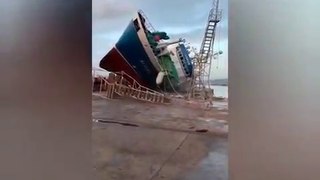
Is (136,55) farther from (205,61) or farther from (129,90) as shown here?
(205,61)

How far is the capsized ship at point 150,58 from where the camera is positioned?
2.43 m

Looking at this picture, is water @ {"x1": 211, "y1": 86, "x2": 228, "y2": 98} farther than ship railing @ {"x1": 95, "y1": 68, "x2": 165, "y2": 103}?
No

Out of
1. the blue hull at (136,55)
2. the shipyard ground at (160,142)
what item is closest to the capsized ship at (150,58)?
the blue hull at (136,55)

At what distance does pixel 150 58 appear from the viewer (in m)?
2.46

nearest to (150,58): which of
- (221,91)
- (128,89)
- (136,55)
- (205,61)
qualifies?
(136,55)

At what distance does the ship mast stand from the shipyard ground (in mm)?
110

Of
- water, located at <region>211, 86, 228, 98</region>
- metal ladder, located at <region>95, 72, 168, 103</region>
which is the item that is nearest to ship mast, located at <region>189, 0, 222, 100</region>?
water, located at <region>211, 86, 228, 98</region>

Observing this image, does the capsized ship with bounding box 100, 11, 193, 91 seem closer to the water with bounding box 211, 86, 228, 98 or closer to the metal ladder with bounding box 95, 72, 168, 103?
the metal ladder with bounding box 95, 72, 168, 103

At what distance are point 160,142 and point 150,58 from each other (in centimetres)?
55

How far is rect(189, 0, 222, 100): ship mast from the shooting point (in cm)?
236
